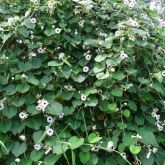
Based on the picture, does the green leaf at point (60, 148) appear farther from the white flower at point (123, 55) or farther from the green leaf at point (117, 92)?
the white flower at point (123, 55)

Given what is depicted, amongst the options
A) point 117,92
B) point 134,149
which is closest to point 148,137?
point 134,149

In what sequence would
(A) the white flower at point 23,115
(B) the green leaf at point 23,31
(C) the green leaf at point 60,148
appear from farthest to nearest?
(B) the green leaf at point 23,31 → (A) the white flower at point 23,115 → (C) the green leaf at point 60,148

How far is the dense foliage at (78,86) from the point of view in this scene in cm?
181

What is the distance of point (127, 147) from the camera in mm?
1848

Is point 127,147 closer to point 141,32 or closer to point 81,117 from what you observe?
point 81,117

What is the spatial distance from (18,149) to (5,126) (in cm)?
11

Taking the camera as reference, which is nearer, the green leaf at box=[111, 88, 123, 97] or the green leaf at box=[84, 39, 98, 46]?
the green leaf at box=[111, 88, 123, 97]

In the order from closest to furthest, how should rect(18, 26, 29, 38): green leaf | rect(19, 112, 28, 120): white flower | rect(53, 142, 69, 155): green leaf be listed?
1. rect(53, 142, 69, 155): green leaf
2. rect(19, 112, 28, 120): white flower
3. rect(18, 26, 29, 38): green leaf

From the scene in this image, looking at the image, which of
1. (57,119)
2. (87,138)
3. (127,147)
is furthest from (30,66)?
(127,147)

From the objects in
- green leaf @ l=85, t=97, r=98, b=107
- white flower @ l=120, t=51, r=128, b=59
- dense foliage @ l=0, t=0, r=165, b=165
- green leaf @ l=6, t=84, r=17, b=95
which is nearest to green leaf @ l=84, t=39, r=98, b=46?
dense foliage @ l=0, t=0, r=165, b=165

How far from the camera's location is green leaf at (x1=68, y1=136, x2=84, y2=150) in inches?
67.3

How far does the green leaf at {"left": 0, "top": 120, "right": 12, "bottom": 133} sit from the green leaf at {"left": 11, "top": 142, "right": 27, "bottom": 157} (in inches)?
2.9

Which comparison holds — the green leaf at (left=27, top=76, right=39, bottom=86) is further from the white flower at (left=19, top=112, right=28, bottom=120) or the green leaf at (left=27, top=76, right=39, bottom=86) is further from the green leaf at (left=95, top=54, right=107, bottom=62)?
the green leaf at (left=95, top=54, right=107, bottom=62)

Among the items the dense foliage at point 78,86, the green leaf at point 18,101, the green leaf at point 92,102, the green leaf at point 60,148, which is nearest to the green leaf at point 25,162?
the dense foliage at point 78,86
